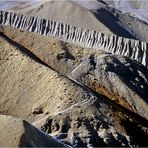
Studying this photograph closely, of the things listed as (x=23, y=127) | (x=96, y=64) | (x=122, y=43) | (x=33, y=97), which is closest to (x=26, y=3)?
(x=122, y=43)

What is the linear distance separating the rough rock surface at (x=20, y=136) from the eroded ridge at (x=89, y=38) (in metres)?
13.5

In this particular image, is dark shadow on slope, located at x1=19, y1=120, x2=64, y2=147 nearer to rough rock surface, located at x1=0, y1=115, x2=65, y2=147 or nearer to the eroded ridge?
rough rock surface, located at x1=0, y1=115, x2=65, y2=147

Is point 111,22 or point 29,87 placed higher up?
point 29,87

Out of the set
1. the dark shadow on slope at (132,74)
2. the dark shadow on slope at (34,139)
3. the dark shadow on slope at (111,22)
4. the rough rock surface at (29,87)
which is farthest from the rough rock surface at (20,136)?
the dark shadow on slope at (111,22)

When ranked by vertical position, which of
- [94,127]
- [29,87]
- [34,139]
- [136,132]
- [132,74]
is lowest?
[132,74]

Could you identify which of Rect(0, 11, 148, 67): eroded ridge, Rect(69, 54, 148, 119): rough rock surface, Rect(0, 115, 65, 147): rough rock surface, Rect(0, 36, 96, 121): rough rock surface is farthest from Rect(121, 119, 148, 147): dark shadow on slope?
Rect(0, 11, 148, 67): eroded ridge

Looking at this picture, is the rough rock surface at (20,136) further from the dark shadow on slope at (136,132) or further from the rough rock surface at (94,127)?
the dark shadow on slope at (136,132)

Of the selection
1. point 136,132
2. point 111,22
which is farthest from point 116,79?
point 111,22

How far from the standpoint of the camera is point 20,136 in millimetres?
15070

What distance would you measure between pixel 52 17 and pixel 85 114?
22.6 metres

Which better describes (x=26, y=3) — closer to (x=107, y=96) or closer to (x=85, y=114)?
(x=107, y=96)

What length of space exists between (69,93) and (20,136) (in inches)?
275

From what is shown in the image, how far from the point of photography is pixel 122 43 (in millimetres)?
29734

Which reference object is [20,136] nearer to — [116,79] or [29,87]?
[29,87]
